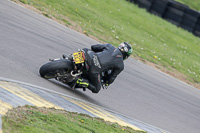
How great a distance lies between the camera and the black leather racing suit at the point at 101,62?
751 cm

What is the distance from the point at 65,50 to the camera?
35.7 ft

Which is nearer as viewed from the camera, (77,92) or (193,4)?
(77,92)

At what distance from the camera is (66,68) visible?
7.37 metres

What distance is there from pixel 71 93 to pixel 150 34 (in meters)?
14.1

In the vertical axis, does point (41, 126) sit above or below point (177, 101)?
above

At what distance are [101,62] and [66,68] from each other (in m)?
0.74

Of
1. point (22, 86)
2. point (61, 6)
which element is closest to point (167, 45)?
point (61, 6)

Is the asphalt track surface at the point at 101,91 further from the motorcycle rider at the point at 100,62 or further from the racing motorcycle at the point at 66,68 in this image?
the motorcycle rider at the point at 100,62

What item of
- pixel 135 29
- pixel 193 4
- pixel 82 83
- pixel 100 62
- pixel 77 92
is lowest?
pixel 135 29

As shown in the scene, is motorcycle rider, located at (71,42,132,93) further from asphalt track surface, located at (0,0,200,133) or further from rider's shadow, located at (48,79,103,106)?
asphalt track surface, located at (0,0,200,133)

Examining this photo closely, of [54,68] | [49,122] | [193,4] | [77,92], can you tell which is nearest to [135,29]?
[193,4]

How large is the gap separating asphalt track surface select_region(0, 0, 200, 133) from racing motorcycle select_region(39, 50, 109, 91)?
0.17 m

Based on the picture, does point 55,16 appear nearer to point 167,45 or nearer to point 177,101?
point 177,101

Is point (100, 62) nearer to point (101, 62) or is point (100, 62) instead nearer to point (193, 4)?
point (101, 62)
